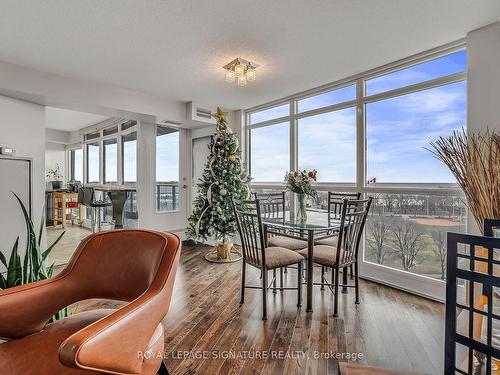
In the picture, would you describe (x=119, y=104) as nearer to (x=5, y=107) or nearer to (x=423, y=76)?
(x=5, y=107)

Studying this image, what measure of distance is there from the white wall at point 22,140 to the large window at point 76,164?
446 cm

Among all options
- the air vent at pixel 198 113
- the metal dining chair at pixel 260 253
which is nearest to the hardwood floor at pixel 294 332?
the metal dining chair at pixel 260 253

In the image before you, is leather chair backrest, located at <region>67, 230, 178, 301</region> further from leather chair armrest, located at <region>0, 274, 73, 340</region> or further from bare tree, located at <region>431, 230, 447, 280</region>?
bare tree, located at <region>431, 230, 447, 280</region>

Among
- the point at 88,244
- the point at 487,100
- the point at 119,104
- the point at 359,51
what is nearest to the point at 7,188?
the point at 119,104

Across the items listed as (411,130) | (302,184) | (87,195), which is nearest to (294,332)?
(302,184)

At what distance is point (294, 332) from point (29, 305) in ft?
5.63

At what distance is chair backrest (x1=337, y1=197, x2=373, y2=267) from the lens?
90.8 inches

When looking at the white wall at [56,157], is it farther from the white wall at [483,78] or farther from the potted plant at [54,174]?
the white wall at [483,78]

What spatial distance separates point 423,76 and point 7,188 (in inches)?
193

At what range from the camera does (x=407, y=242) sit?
2992 mm

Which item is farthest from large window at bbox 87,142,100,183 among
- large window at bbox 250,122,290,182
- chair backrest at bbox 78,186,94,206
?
large window at bbox 250,122,290,182

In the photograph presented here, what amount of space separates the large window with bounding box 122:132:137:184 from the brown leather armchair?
13.0 feet

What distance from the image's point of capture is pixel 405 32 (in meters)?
2.34

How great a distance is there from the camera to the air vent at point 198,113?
436 cm
